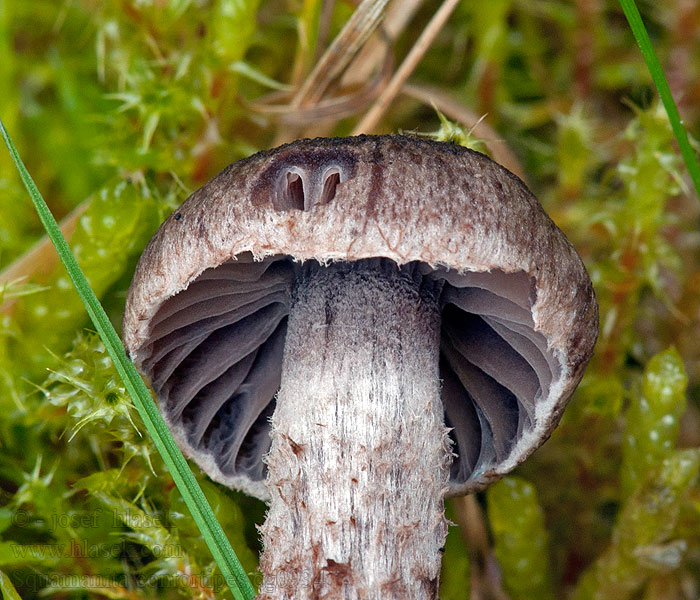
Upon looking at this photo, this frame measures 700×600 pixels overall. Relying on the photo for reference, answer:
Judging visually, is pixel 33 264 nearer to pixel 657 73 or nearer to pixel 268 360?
pixel 268 360

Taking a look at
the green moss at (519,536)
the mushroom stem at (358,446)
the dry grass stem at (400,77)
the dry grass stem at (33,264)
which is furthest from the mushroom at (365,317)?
the dry grass stem at (400,77)

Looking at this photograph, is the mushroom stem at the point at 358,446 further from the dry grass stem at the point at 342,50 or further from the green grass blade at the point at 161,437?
the dry grass stem at the point at 342,50

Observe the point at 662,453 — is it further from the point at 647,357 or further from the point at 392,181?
the point at 392,181

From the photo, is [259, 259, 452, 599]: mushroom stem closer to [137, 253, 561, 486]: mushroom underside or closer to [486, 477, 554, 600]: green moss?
[137, 253, 561, 486]: mushroom underside

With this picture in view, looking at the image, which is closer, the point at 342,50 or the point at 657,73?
the point at 657,73

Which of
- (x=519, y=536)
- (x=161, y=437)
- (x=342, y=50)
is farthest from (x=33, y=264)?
(x=519, y=536)
